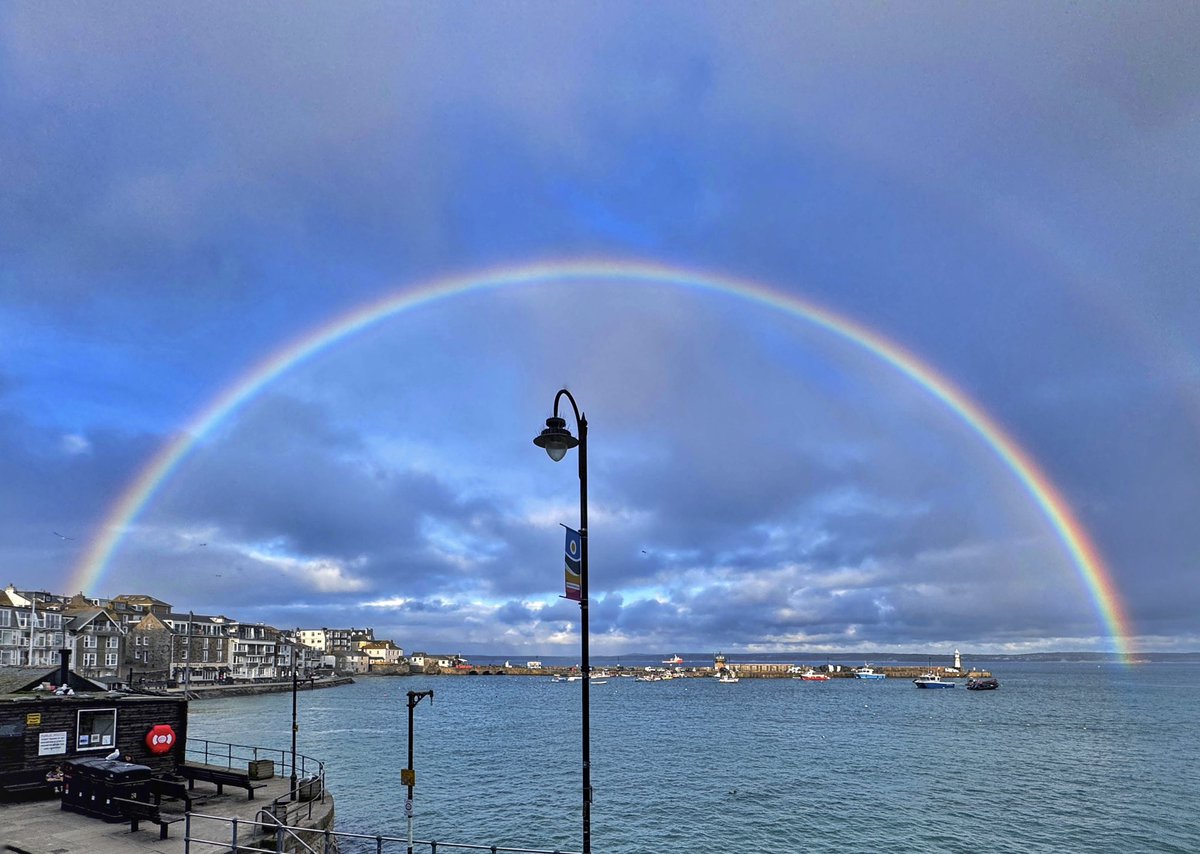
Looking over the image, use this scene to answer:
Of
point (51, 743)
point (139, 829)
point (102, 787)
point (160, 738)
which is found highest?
point (51, 743)

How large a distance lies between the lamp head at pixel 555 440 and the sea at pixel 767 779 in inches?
1197

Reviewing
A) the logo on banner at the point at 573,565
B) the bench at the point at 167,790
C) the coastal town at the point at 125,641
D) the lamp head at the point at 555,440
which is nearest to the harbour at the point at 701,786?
the bench at the point at 167,790

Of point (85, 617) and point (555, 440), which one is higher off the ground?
point (555, 440)

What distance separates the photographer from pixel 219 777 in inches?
1195

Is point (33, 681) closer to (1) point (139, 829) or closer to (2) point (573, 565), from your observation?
(1) point (139, 829)

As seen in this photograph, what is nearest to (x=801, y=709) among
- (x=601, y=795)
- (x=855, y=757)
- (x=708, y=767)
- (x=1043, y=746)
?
(x=1043, y=746)

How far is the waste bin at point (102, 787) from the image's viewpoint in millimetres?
24656

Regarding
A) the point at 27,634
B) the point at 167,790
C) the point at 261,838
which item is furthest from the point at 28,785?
the point at 27,634

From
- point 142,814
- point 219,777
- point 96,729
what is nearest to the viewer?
point 142,814

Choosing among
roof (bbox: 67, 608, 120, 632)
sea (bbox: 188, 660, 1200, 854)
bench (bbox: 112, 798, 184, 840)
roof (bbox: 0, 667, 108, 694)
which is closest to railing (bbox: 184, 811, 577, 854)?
bench (bbox: 112, 798, 184, 840)

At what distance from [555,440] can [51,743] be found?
26114 mm

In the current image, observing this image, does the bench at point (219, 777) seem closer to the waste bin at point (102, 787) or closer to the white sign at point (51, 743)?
the white sign at point (51, 743)

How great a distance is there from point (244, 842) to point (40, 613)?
445ft

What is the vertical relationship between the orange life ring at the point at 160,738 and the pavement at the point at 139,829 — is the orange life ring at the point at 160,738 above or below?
above
